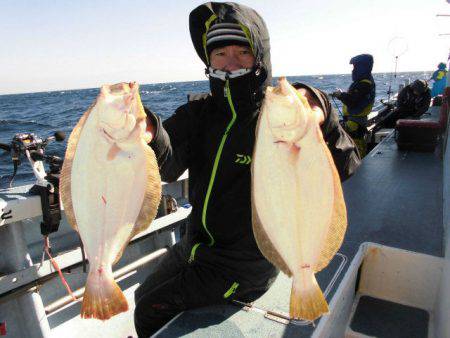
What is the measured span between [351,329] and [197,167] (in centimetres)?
146

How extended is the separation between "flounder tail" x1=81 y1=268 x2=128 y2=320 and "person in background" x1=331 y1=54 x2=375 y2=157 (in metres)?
6.39

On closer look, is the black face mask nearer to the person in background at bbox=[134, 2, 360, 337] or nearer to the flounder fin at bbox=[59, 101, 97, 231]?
the person in background at bbox=[134, 2, 360, 337]

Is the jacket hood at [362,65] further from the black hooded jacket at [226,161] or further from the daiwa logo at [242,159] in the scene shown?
the daiwa logo at [242,159]

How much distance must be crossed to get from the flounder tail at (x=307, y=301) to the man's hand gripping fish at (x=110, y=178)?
626 millimetres

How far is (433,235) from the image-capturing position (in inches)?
117

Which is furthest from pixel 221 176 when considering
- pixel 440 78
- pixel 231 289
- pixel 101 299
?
pixel 440 78

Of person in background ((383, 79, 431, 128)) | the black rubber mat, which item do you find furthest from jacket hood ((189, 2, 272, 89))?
person in background ((383, 79, 431, 128))

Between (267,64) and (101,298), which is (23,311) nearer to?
(101,298)

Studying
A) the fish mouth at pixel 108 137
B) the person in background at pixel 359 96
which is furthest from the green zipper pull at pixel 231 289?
the person in background at pixel 359 96

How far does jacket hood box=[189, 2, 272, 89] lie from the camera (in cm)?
192

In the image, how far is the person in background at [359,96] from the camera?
22.1 ft

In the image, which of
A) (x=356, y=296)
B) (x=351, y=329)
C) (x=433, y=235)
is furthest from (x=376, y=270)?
(x=433, y=235)

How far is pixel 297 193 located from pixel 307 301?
0.41 metres

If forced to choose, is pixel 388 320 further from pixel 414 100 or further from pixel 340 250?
pixel 414 100
